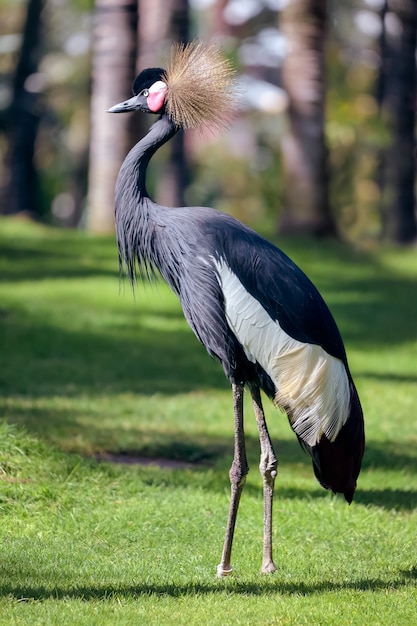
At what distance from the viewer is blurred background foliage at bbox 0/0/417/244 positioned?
17688mm

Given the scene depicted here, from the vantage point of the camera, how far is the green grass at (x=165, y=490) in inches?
209

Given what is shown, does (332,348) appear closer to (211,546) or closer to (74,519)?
(211,546)

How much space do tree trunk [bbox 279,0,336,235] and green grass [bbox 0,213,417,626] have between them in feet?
11.8

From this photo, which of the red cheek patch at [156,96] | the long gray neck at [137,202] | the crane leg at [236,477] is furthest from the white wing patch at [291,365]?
the red cheek patch at [156,96]

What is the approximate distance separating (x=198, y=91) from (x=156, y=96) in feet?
0.81

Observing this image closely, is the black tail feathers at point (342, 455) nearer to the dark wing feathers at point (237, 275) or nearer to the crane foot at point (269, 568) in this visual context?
the dark wing feathers at point (237, 275)

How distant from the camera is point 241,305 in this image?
5.55 m

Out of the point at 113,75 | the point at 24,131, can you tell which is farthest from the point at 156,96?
the point at 24,131

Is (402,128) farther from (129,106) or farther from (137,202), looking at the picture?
(137,202)

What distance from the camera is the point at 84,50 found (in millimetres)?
45156

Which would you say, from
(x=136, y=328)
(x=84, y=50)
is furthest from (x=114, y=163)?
(x=84, y=50)

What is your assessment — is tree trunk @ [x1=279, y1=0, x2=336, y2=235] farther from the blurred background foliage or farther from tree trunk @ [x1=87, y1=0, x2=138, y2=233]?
tree trunk @ [x1=87, y1=0, x2=138, y2=233]

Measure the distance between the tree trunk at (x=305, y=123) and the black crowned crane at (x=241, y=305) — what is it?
39.0ft

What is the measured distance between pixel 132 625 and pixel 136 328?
8.96 metres
